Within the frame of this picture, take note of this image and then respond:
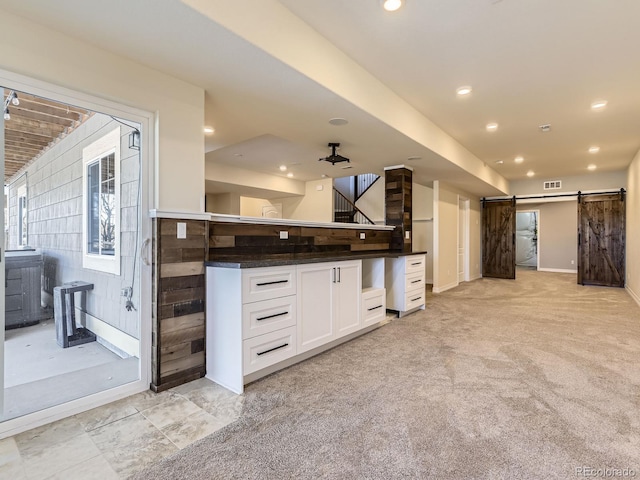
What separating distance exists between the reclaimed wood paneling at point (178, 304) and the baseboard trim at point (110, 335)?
1.61 ft

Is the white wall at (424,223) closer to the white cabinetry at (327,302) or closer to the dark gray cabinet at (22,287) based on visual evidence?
the white cabinetry at (327,302)

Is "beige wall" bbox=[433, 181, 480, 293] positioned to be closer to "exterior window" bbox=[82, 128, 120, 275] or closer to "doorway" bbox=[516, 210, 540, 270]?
"doorway" bbox=[516, 210, 540, 270]

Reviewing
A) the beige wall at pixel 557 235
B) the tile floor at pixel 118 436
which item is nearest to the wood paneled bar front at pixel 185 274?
the tile floor at pixel 118 436

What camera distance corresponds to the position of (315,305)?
2.99m

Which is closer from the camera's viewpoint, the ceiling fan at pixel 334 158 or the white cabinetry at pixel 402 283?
the ceiling fan at pixel 334 158

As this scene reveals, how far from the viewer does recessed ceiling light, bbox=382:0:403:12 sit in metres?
2.19

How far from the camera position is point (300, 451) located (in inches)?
67.8

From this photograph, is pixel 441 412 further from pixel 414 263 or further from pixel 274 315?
pixel 414 263

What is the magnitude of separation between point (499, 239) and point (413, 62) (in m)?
7.12

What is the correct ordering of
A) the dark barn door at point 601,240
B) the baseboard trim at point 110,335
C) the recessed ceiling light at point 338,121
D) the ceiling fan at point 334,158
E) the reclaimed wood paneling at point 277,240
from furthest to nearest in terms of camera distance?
the dark barn door at point 601,240 → the ceiling fan at point 334,158 → the recessed ceiling light at point 338,121 → the reclaimed wood paneling at point 277,240 → the baseboard trim at point 110,335

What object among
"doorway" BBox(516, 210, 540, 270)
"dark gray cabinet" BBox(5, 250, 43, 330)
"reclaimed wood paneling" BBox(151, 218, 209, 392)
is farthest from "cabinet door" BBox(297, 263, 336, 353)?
"doorway" BBox(516, 210, 540, 270)

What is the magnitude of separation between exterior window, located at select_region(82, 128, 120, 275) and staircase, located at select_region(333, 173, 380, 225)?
5.70 m

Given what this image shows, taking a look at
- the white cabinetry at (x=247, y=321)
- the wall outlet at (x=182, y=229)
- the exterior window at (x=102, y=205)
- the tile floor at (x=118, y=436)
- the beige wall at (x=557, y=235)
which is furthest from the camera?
the beige wall at (x=557, y=235)

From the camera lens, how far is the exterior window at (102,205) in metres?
3.00
